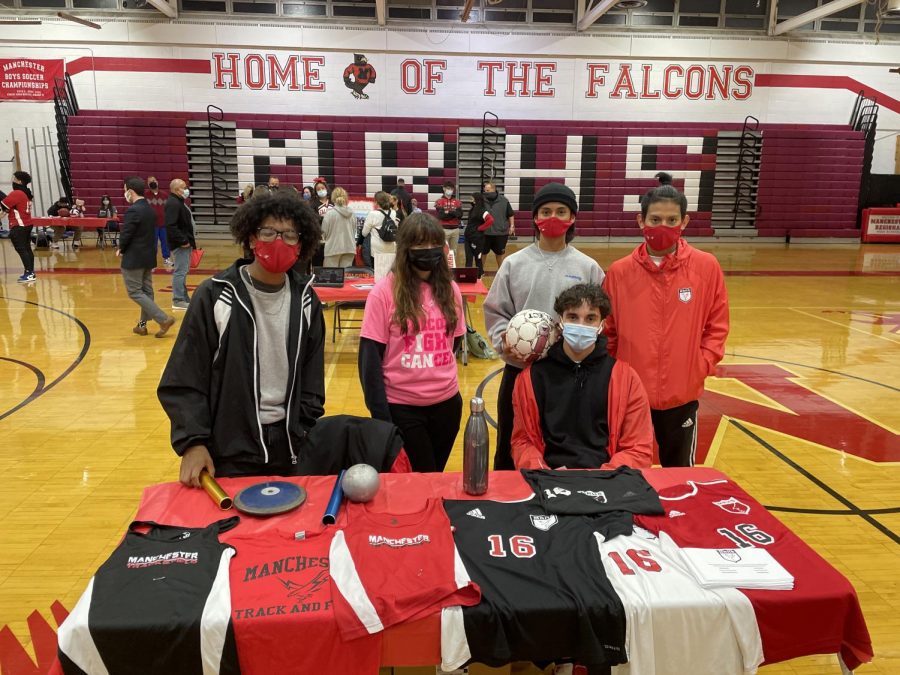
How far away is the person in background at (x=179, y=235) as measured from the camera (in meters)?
8.62

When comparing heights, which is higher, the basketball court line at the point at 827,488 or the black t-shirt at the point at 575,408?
the black t-shirt at the point at 575,408

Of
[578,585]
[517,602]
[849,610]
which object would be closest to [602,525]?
[578,585]

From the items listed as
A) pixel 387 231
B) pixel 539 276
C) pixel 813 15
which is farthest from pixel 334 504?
pixel 813 15

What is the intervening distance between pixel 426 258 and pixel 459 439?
2.39 m

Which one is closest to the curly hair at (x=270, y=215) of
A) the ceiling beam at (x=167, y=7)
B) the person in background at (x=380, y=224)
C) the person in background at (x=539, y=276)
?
the person in background at (x=539, y=276)

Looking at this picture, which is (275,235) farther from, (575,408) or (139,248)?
(139,248)

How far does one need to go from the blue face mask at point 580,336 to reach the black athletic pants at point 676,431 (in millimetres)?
639

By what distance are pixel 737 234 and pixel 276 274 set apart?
1854 cm

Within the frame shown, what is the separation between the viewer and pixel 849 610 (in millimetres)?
1683

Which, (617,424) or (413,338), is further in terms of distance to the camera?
(413,338)

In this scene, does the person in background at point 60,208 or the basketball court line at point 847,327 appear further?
the person in background at point 60,208

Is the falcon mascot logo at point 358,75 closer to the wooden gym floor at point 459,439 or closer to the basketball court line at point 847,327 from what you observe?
the wooden gym floor at point 459,439

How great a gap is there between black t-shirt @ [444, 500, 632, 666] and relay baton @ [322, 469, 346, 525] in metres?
0.39

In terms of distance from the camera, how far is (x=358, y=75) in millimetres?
16734
